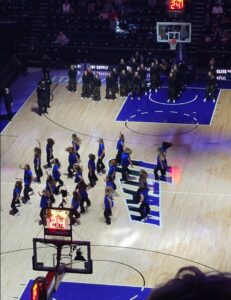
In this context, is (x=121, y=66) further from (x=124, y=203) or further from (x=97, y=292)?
(x=97, y=292)

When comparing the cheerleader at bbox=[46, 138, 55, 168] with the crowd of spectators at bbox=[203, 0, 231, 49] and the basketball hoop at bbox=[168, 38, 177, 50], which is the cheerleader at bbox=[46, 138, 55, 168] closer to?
the basketball hoop at bbox=[168, 38, 177, 50]

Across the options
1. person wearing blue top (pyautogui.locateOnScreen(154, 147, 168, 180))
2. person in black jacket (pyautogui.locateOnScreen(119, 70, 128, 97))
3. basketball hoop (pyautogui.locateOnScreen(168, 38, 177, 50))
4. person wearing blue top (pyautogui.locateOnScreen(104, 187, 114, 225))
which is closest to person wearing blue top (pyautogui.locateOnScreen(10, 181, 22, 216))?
person wearing blue top (pyautogui.locateOnScreen(104, 187, 114, 225))

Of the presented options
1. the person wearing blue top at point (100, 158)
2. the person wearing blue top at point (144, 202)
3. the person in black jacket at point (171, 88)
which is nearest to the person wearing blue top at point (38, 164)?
the person wearing blue top at point (100, 158)

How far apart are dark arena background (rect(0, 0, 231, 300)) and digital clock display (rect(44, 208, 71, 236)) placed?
0.03m

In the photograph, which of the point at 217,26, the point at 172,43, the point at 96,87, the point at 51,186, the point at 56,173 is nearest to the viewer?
the point at 51,186

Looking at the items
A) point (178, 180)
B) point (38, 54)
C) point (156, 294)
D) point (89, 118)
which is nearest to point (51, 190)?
point (178, 180)

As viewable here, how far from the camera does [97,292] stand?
1997cm

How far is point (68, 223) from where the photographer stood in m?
15.7

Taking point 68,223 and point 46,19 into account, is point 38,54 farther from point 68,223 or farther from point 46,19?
point 68,223

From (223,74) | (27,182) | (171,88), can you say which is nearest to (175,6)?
(171,88)

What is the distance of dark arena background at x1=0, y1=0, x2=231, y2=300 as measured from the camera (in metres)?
20.8

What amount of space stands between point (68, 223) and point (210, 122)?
16.6m

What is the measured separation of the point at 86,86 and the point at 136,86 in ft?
7.19

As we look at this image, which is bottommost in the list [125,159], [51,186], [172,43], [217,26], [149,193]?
[149,193]
